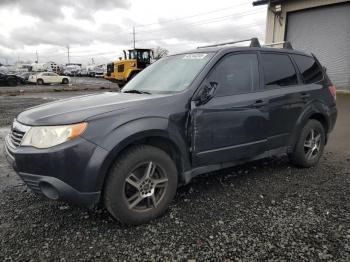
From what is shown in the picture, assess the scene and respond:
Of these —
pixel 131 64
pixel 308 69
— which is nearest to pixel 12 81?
pixel 131 64

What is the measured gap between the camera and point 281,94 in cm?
414

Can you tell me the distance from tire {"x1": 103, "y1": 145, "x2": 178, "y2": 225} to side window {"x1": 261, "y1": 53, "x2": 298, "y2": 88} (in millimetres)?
1844

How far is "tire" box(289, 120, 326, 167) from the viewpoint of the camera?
15.0 feet

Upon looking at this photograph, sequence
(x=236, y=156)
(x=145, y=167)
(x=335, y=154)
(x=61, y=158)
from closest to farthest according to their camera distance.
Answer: (x=61, y=158), (x=145, y=167), (x=236, y=156), (x=335, y=154)

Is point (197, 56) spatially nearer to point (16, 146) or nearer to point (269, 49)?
point (269, 49)

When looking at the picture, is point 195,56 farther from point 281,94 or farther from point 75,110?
point 75,110

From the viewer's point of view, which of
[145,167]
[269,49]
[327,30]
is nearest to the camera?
[145,167]

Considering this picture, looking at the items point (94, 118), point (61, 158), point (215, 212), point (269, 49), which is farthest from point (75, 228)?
point (269, 49)

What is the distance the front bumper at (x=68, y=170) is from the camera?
105 inches

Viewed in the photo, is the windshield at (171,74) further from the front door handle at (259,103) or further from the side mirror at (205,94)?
the front door handle at (259,103)

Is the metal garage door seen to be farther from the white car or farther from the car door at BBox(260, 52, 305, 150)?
the white car

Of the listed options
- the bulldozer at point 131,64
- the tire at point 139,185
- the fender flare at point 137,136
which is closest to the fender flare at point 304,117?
the fender flare at point 137,136

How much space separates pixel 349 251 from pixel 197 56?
2.55 meters

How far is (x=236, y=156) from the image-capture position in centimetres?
374
